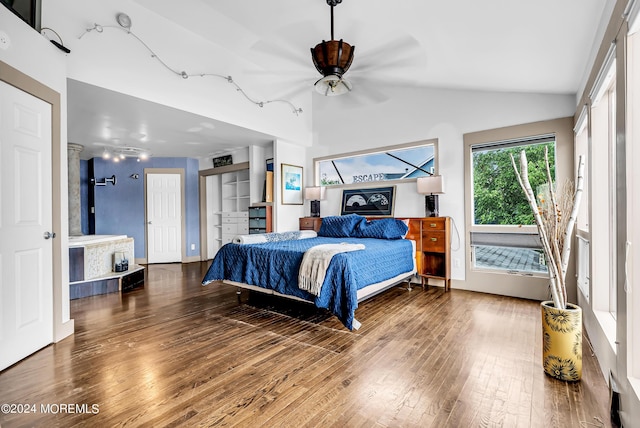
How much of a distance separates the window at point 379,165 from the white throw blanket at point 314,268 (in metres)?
2.42

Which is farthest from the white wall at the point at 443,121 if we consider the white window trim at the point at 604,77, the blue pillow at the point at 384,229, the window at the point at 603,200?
the white window trim at the point at 604,77

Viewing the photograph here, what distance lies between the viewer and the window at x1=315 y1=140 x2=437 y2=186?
475 centimetres

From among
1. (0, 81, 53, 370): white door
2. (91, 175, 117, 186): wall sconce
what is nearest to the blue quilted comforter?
(0, 81, 53, 370): white door

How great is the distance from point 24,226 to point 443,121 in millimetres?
4821

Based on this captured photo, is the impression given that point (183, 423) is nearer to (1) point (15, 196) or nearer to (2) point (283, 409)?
(2) point (283, 409)

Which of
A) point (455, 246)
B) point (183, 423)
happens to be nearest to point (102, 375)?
point (183, 423)

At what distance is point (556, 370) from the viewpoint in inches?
75.7

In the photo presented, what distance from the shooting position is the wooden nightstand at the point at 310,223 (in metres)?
5.58

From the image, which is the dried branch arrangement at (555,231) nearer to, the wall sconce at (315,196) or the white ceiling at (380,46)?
the white ceiling at (380,46)

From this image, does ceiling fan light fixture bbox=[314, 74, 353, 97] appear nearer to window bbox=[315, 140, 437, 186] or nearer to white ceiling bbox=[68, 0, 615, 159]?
white ceiling bbox=[68, 0, 615, 159]

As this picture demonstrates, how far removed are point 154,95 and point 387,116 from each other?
11.1 feet

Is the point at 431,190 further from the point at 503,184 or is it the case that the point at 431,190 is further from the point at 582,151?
the point at 582,151

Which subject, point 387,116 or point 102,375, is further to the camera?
point 387,116

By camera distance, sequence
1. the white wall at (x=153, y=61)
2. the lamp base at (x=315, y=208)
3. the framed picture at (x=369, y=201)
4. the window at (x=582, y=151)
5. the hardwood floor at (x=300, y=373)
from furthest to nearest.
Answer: the lamp base at (x=315, y=208)
the framed picture at (x=369, y=201)
the window at (x=582, y=151)
the white wall at (x=153, y=61)
the hardwood floor at (x=300, y=373)
